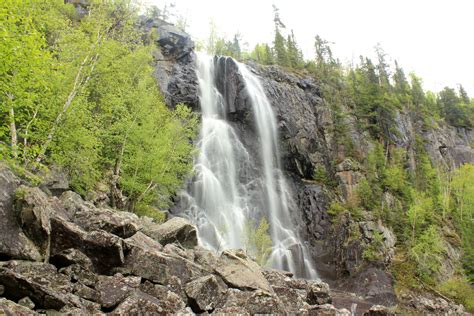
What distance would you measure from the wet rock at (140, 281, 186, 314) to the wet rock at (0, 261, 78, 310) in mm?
2000

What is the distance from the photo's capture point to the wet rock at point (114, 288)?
830cm

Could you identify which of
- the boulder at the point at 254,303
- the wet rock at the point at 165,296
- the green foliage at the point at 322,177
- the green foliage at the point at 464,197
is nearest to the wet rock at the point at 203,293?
the boulder at the point at 254,303

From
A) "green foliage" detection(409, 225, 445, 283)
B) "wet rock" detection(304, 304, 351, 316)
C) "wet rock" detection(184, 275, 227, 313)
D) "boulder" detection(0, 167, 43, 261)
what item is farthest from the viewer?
"green foliage" detection(409, 225, 445, 283)

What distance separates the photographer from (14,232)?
8.24 meters

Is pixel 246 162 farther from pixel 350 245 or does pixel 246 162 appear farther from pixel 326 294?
pixel 326 294

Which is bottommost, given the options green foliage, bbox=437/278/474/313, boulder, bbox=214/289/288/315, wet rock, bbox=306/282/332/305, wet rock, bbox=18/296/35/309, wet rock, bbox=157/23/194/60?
green foliage, bbox=437/278/474/313

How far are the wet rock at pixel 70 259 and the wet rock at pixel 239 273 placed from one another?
14.6 feet

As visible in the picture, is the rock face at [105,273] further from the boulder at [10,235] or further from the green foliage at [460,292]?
the green foliage at [460,292]

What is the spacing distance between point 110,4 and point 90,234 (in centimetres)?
1505

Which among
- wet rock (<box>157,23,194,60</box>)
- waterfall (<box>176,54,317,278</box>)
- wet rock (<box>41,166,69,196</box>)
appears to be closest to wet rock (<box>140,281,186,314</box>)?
wet rock (<box>41,166,69,196</box>)

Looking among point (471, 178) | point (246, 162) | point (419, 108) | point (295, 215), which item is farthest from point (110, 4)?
point (419, 108)

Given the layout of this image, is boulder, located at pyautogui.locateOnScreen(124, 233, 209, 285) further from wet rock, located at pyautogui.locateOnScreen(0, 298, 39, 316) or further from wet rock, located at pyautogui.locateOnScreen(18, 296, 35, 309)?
wet rock, located at pyautogui.locateOnScreen(0, 298, 39, 316)

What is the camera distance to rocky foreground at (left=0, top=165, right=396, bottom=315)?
7.68 metres

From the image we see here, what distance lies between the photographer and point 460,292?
32031mm
